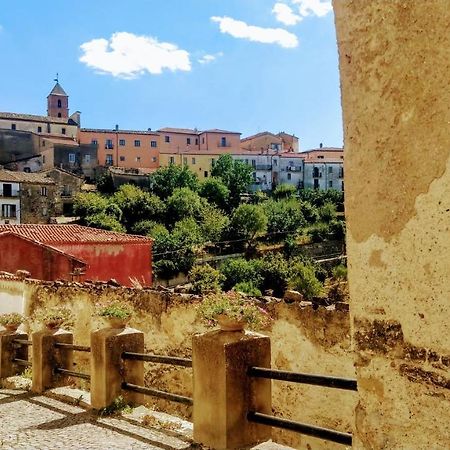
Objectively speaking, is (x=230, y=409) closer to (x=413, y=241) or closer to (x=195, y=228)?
(x=413, y=241)

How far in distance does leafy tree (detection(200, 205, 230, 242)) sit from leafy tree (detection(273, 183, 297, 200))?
1532 cm

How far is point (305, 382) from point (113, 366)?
3.10 m

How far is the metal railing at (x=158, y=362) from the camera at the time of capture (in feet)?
16.1

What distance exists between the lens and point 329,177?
8106 cm

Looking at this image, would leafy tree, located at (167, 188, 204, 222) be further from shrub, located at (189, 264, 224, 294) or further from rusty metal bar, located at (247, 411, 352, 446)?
rusty metal bar, located at (247, 411, 352, 446)

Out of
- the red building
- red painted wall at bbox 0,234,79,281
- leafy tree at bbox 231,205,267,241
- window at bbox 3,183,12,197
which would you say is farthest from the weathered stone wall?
window at bbox 3,183,12,197

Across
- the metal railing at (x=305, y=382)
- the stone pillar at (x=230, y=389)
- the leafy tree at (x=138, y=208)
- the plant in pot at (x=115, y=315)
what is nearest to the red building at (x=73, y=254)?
the plant in pot at (x=115, y=315)

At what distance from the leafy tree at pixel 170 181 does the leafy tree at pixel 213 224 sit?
5.95 meters

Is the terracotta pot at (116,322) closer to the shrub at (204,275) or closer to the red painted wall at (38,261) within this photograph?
the red painted wall at (38,261)

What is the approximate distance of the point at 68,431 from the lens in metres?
5.51

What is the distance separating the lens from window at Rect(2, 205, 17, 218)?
174 feet

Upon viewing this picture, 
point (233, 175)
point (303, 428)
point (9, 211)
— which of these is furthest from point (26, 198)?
point (303, 428)

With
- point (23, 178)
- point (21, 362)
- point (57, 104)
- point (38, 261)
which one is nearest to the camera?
point (21, 362)

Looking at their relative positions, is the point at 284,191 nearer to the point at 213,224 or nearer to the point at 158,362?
the point at 213,224
